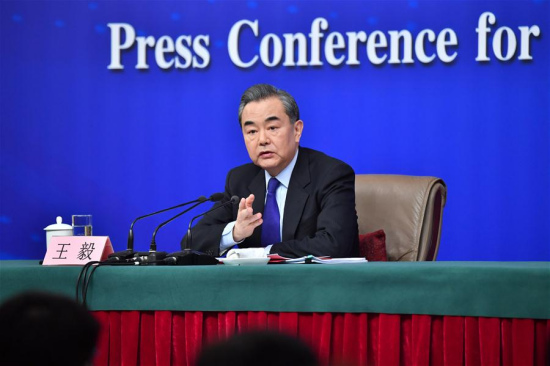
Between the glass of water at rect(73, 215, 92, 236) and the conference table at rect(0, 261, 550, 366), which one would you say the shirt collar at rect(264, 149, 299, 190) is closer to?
the glass of water at rect(73, 215, 92, 236)

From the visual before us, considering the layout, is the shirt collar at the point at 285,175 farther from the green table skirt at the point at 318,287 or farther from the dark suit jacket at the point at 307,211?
the green table skirt at the point at 318,287

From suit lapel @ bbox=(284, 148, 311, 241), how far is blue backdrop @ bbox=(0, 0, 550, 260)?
110cm

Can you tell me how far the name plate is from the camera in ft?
7.45

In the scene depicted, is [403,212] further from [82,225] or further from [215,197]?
[82,225]

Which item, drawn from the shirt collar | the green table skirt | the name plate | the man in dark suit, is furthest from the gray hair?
the green table skirt

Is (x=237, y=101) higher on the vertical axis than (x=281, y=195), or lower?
higher

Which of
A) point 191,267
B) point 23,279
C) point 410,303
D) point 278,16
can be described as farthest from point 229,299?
point 278,16

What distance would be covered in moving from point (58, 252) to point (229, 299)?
23.2 inches

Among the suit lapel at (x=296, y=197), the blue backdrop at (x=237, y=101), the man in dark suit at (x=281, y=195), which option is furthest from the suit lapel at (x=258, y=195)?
the blue backdrop at (x=237, y=101)

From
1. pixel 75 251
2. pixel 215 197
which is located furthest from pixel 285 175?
pixel 75 251

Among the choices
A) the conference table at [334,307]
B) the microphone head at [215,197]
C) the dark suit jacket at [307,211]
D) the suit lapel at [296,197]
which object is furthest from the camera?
the suit lapel at [296,197]

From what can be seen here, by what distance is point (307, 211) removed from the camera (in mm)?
2936

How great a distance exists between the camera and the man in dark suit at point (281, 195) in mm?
2729

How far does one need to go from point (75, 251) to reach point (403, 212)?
128 cm
